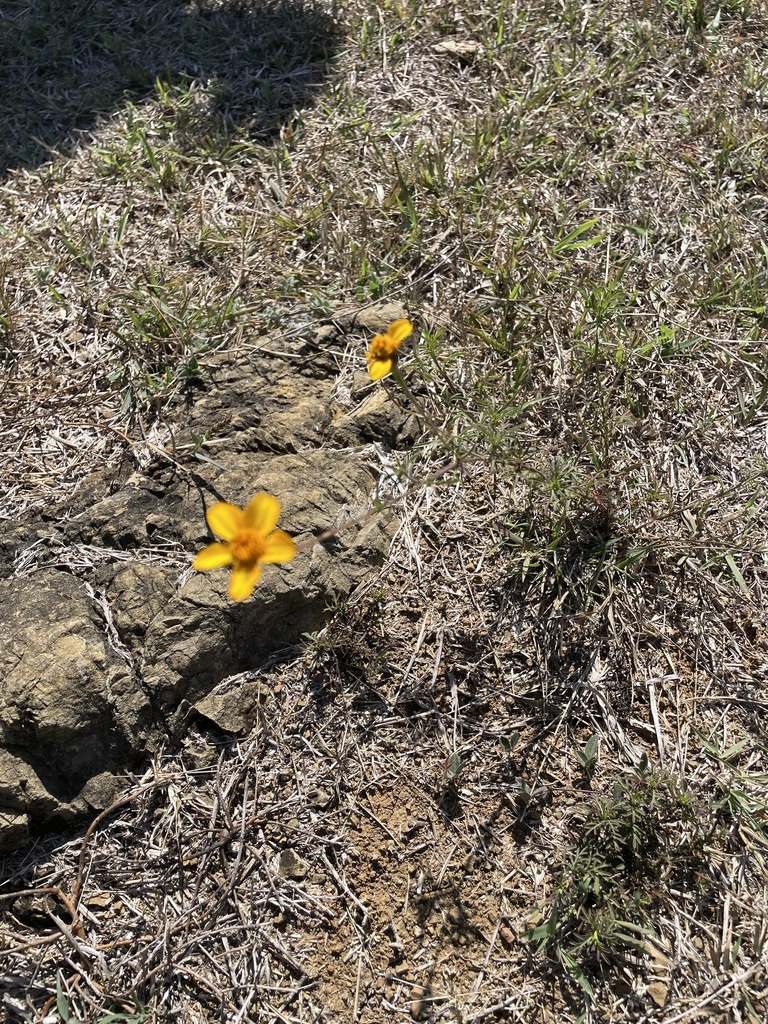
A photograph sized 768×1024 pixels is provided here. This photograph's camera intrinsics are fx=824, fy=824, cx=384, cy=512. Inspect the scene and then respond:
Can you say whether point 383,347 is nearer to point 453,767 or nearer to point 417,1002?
point 453,767

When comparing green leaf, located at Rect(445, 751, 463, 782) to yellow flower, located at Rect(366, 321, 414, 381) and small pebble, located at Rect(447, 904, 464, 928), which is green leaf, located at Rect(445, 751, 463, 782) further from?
yellow flower, located at Rect(366, 321, 414, 381)

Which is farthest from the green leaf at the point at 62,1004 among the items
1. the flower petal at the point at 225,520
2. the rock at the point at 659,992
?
the rock at the point at 659,992

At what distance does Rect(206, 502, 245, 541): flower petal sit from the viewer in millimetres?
1930

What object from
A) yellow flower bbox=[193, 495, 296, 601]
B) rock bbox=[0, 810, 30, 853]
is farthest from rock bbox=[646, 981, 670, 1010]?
rock bbox=[0, 810, 30, 853]

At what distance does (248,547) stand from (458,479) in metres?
0.87

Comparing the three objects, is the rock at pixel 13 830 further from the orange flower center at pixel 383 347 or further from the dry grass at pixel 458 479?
the orange flower center at pixel 383 347

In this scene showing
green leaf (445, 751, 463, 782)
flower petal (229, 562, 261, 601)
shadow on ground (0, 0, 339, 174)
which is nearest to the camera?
flower petal (229, 562, 261, 601)

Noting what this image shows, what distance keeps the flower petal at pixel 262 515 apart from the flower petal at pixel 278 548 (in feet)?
0.15

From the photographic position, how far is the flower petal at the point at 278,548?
73.6 inches

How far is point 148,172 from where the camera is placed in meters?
3.35

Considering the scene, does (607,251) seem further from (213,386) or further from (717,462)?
(213,386)

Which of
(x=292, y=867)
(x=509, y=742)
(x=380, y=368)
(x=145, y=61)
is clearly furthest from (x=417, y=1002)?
(x=145, y=61)

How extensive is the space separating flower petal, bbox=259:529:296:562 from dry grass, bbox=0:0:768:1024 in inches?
18.4

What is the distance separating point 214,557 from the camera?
1874mm
